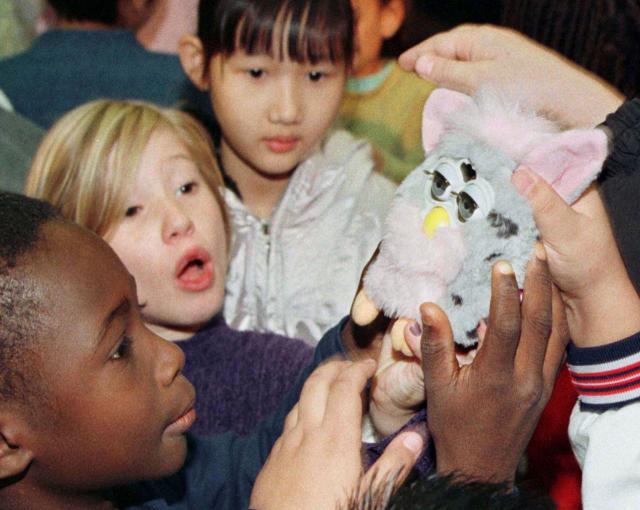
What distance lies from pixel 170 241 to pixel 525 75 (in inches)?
21.8

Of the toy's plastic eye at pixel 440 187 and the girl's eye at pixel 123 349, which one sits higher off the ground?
the toy's plastic eye at pixel 440 187

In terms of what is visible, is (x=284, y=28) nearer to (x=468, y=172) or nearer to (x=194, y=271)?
(x=194, y=271)

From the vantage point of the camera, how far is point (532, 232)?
76 cm

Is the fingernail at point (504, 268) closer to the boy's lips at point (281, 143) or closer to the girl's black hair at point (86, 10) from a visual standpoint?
the boy's lips at point (281, 143)

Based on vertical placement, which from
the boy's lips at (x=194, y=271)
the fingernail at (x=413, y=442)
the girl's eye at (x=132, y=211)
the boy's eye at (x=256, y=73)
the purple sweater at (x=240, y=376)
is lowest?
the purple sweater at (x=240, y=376)

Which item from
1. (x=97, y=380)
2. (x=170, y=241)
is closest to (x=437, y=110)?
(x=97, y=380)

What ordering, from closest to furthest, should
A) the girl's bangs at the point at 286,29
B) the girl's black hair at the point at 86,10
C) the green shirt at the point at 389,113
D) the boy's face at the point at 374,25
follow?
the girl's bangs at the point at 286,29
the boy's face at the point at 374,25
the green shirt at the point at 389,113
the girl's black hair at the point at 86,10

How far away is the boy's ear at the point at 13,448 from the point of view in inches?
30.2

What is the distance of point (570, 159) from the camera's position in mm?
753

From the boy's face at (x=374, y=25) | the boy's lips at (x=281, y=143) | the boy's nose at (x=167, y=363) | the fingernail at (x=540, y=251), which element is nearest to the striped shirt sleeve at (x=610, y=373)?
the fingernail at (x=540, y=251)

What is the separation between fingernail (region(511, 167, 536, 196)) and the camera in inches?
29.5

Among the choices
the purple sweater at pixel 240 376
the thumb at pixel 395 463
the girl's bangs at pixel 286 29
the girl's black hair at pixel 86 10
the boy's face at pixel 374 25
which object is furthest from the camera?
the girl's black hair at pixel 86 10

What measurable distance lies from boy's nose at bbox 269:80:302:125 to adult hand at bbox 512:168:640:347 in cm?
64

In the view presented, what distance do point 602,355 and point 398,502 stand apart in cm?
26
